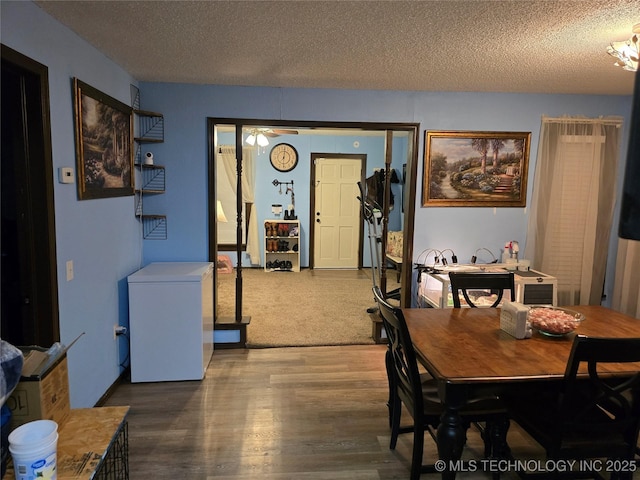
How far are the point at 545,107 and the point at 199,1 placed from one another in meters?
3.29

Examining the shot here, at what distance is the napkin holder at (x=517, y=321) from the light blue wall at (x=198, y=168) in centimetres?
183

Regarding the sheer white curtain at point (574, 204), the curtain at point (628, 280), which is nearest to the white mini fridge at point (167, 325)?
the sheer white curtain at point (574, 204)

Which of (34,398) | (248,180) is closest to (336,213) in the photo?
(248,180)

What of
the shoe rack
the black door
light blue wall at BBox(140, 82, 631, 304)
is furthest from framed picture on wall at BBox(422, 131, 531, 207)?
the shoe rack

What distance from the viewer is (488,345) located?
209 centimetres

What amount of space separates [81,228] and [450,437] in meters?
2.32

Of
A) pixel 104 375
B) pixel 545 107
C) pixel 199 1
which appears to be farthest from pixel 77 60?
pixel 545 107

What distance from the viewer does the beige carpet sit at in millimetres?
4225

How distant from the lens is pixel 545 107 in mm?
3928

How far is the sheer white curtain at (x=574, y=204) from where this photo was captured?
154 inches

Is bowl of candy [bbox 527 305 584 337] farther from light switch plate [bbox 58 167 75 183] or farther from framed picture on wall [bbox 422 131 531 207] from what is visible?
light switch plate [bbox 58 167 75 183]

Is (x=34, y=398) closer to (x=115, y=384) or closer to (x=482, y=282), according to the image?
(x=115, y=384)

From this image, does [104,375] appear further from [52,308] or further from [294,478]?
[294,478]

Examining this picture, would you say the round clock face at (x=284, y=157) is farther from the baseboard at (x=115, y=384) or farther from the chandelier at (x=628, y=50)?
the chandelier at (x=628, y=50)
